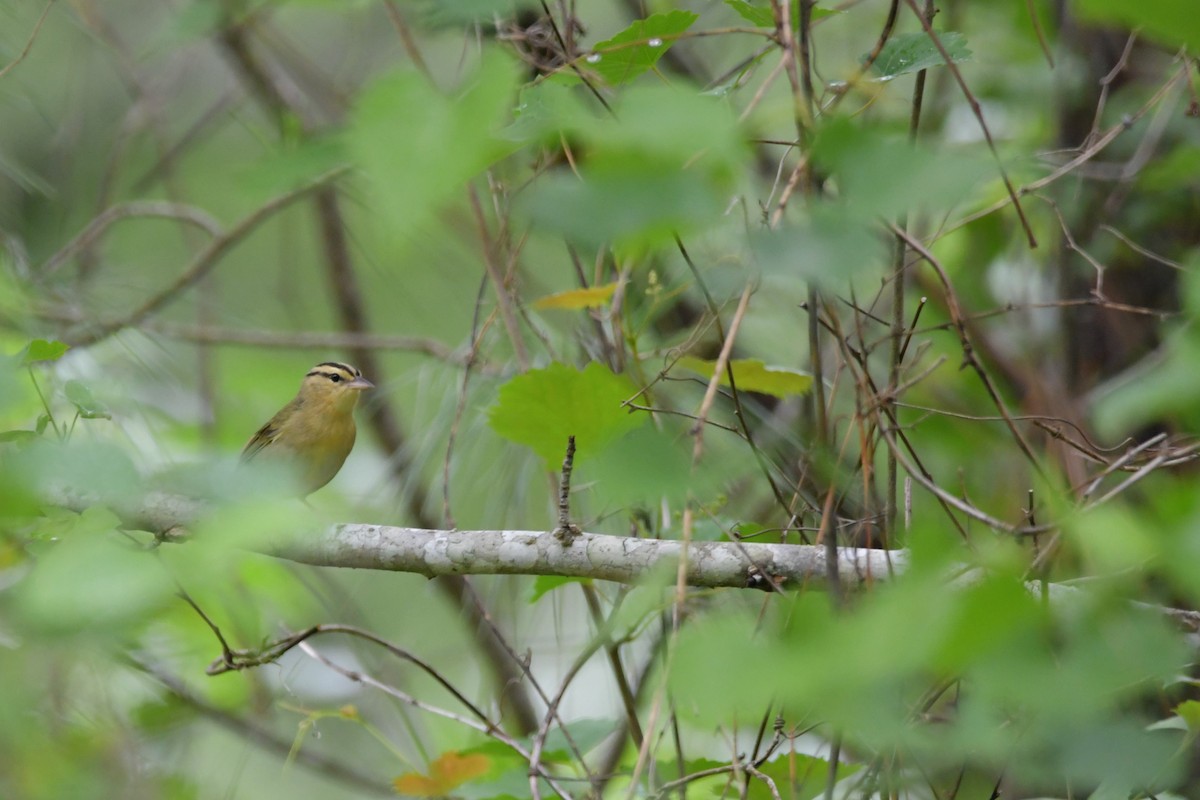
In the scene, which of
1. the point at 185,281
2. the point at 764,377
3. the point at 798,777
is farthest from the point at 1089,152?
the point at 185,281

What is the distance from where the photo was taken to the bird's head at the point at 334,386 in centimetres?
565

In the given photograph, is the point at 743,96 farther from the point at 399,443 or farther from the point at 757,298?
Answer: the point at 399,443

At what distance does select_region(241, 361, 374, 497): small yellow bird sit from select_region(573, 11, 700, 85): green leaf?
359 cm

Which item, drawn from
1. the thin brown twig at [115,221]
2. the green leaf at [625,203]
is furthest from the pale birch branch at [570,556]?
the thin brown twig at [115,221]

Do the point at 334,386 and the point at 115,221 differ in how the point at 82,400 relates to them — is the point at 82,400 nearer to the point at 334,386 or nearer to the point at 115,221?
the point at 115,221

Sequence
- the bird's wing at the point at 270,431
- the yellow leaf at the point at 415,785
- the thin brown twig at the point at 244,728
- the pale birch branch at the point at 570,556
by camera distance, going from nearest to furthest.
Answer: the pale birch branch at the point at 570,556 → the yellow leaf at the point at 415,785 → the thin brown twig at the point at 244,728 → the bird's wing at the point at 270,431

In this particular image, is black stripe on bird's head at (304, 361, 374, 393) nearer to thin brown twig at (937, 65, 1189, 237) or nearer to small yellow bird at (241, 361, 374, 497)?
small yellow bird at (241, 361, 374, 497)

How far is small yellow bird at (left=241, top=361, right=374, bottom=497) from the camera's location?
18.5 ft

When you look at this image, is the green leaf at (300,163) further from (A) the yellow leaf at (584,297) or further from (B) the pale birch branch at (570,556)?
(A) the yellow leaf at (584,297)

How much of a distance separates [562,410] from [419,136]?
118 cm

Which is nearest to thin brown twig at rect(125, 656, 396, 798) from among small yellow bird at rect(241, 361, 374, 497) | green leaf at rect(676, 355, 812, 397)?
small yellow bird at rect(241, 361, 374, 497)

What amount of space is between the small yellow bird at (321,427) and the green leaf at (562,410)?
331cm

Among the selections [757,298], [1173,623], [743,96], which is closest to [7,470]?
[1173,623]

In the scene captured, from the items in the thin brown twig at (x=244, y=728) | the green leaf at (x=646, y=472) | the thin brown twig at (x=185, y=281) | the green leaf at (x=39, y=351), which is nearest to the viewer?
the green leaf at (x=646, y=472)
